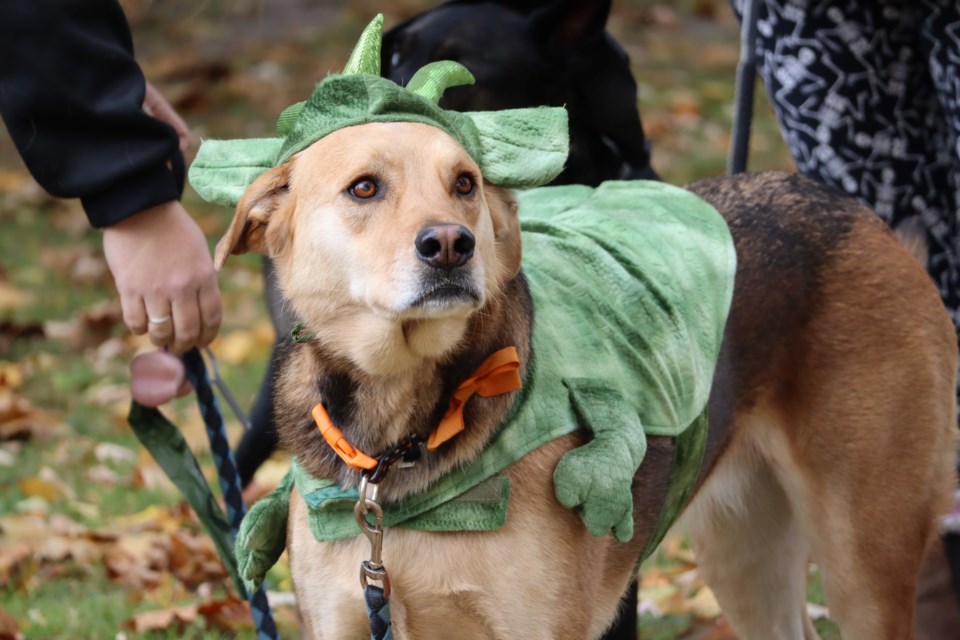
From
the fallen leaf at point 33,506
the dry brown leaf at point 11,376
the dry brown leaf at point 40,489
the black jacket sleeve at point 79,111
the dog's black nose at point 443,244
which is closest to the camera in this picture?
the dog's black nose at point 443,244

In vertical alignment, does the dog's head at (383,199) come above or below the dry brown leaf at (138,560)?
above

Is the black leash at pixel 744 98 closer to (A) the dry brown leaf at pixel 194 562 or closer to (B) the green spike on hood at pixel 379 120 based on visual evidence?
(B) the green spike on hood at pixel 379 120

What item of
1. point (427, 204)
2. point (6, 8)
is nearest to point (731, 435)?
point (427, 204)

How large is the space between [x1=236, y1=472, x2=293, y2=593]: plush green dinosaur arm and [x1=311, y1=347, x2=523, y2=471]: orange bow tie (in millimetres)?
293

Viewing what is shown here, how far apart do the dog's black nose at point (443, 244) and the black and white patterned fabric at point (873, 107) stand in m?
1.61

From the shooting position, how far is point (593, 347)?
2.75 metres

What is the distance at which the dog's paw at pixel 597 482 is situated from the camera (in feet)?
8.15

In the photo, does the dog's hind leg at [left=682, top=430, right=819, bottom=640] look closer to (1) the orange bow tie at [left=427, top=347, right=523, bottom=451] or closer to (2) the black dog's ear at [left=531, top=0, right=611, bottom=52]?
(1) the orange bow tie at [left=427, top=347, right=523, bottom=451]

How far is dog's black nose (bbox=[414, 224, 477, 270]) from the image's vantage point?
2338 millimetres

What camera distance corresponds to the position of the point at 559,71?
4.15 m

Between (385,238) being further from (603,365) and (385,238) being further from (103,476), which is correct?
(103,476)

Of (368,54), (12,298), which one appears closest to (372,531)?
(368,54)

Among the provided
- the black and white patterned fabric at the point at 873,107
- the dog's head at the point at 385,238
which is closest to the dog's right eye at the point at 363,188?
the dog's head at the point at 385,238

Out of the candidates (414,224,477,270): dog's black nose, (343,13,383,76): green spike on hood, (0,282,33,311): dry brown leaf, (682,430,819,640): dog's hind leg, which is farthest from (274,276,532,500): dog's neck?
(0,282,33,311): dry brown leaf
